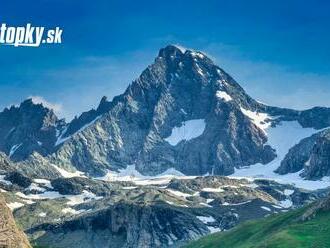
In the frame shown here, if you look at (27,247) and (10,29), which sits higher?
(10,29)

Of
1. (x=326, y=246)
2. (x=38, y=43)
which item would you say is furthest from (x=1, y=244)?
(x=326, y=246)

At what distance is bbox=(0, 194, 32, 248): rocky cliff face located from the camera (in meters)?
103

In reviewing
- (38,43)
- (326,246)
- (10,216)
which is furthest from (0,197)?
(326,246)

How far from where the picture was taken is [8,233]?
10494 cm

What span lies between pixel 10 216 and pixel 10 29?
52165mm

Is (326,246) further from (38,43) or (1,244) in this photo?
(1,244)

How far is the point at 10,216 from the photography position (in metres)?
109

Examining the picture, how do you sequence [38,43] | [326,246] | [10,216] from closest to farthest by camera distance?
[10,216] < [38,43] < [326,246]

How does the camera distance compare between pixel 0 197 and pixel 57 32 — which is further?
pixel 57 32

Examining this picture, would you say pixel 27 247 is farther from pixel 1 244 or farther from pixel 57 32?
pixel 57 32

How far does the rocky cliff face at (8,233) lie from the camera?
103 metres

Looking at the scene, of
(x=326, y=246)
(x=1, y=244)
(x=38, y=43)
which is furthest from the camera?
(x=326, y=246)

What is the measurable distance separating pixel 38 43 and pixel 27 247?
166 ft

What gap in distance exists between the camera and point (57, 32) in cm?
15050
